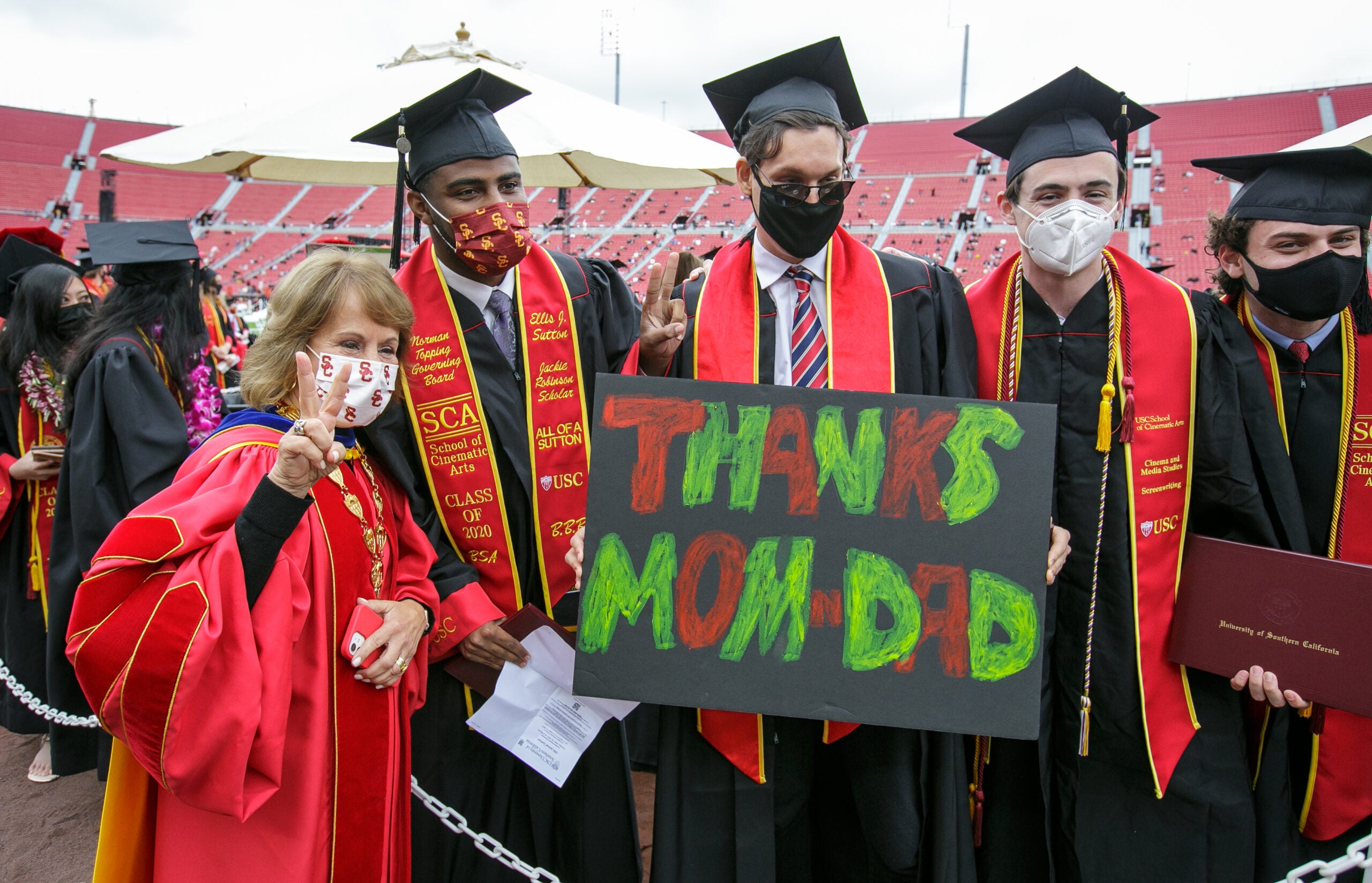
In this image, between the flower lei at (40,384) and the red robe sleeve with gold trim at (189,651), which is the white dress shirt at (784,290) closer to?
the red robe sleeve with gold trim at (189,651)

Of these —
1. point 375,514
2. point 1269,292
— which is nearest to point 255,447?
point 375,514

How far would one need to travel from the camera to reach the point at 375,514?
2039mm

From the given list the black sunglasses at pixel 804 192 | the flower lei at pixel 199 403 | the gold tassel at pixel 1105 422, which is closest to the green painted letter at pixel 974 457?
the gold tassel at pixel 1105 422

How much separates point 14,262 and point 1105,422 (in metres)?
4.86

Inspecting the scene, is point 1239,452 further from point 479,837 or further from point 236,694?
point 236,694

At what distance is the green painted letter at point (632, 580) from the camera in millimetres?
1747

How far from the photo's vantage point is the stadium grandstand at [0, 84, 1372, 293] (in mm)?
29719

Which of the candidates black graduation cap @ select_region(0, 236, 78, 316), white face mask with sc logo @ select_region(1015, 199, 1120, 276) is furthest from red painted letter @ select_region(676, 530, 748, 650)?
black graduation cap @ select_region(0, 236, 78, 316)

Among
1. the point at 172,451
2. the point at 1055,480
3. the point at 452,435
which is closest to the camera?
the point at 1055,480

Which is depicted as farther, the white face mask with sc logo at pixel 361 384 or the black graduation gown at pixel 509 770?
the black graduation gown at pixel 509 770

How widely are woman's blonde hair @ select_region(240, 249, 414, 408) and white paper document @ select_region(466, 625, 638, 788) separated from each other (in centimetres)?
91

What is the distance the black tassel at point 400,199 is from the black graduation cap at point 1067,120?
160cm

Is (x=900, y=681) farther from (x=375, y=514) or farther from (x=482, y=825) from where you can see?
(x=482, y=825)

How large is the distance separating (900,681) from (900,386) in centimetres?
75
